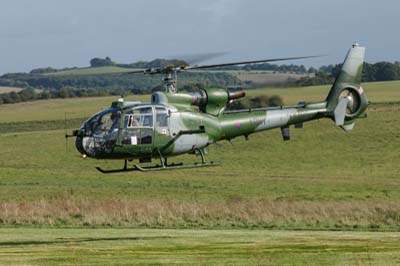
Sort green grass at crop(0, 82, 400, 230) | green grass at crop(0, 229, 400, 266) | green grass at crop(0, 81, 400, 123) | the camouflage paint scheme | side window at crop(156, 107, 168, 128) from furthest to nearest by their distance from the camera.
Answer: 1. green grass at crop(0, 81, 400, 123)
2. green grass at crop(0, 82, 400, 230)
3. side window at crop(156, 107, 168, 128)
4. the camouflage paint scheme
5. green grass at crop(0, 229, 400, 266)

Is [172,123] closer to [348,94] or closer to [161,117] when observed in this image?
[161,117]

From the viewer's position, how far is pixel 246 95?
27.1 metres

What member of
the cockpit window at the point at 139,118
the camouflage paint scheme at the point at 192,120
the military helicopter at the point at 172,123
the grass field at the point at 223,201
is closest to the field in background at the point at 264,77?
the grass field at the point at 223,201

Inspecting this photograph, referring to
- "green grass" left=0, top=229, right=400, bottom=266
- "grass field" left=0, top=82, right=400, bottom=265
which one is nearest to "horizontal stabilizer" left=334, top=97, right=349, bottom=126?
"grass field" left=0, top=82, right=400, bottom=265

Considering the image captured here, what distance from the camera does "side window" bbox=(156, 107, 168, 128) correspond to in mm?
24984

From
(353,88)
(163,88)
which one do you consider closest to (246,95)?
(163,88)

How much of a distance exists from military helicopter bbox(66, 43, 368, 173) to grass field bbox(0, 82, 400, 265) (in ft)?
3.36

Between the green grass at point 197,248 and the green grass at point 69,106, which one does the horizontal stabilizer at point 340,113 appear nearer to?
the green grass at point 197,248

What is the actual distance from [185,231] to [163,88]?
507cm

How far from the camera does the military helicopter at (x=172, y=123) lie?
24.3 meters

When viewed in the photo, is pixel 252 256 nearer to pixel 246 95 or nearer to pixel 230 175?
pixel 246 95

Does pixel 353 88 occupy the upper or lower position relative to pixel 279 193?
upper

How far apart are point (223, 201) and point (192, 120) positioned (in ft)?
47.9

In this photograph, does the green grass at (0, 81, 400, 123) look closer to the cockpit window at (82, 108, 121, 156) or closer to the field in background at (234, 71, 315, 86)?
the field in background at (234, 71, 315, 86)
